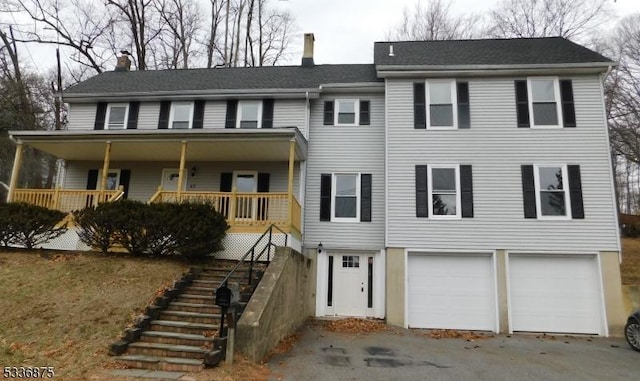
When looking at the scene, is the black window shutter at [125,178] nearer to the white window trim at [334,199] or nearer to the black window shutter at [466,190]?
the white window trim at [334,199]

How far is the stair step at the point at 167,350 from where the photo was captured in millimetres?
6785

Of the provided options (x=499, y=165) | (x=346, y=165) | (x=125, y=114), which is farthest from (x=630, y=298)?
(x=125, y=114)

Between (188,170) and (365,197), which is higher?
(188,170)

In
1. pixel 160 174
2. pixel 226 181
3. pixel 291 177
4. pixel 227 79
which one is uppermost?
pixel 227 79

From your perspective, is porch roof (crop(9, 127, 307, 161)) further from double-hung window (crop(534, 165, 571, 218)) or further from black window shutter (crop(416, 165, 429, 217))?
double-hung window (crop(534, 165, 571, 218))

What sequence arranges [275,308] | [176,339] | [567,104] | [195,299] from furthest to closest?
[567,104] < [195,299] < [275,308] < [176,339]

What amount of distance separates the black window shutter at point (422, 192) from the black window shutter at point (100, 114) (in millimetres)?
11394

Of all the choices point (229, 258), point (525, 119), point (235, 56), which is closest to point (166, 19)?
point (235, 56)

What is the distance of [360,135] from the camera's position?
14.1m

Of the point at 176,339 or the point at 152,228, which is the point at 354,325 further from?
the point at 152,228

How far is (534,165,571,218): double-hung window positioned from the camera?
12.0 meters

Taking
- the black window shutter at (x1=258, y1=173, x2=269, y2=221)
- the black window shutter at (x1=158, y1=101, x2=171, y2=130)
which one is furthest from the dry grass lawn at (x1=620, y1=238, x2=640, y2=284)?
the black window shutter at (x1=158, y1=101, x2=171, y2=130)

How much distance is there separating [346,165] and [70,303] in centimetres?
865

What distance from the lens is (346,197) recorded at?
536 inches
